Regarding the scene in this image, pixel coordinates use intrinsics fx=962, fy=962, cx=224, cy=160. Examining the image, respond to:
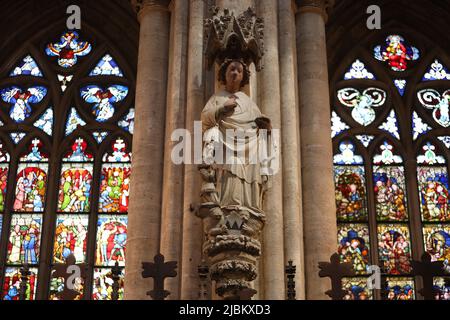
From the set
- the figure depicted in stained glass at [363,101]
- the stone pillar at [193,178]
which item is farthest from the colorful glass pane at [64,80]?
the stone pillar at [193,178]

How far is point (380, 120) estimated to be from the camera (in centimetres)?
1720

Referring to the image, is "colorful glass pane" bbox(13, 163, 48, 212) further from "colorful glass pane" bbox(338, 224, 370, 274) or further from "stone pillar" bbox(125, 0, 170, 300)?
"colorful glass pane" bbox(338, 224, 370, 274)

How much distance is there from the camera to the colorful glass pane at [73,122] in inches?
669

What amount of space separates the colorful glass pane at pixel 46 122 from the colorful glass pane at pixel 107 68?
111 centimetres

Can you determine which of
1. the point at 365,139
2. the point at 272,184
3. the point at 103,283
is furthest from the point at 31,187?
the point at 272,184

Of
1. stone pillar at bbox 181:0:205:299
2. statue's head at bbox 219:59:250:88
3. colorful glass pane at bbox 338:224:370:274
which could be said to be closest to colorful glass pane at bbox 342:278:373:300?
colorful glass pane at bbox 338:224:370:274

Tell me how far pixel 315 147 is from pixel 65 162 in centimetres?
569

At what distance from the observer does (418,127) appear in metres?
17.2

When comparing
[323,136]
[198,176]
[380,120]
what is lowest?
[198,176]

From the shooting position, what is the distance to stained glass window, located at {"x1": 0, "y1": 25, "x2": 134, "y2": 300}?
15.6 m

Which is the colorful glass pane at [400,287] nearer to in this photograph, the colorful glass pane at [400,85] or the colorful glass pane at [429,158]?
the colorful glass pane at [429,158]
